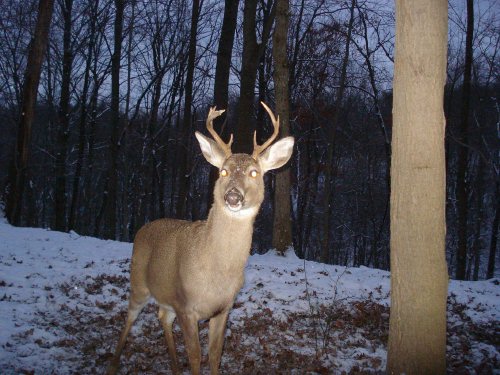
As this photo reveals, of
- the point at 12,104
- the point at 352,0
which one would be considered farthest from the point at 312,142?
the point at 12,104

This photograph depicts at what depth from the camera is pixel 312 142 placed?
2845cm

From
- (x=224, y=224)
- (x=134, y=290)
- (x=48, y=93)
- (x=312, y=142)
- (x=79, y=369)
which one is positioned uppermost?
(x=48, y=93)

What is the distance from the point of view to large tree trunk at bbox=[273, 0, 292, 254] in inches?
456

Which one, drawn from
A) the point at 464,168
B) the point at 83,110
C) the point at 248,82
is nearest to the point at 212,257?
the point at 248,82

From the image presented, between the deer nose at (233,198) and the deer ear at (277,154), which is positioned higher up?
the deer ear at (277,154)

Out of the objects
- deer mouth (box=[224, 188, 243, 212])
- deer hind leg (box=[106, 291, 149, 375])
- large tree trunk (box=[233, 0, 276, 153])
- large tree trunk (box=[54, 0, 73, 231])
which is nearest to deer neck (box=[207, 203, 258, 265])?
deer mouth (box=[224, 188, 243, 212])

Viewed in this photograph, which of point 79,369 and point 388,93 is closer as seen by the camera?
point 79,369

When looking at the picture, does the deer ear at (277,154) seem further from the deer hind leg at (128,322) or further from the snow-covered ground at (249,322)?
the deer hind leg at (128,322)

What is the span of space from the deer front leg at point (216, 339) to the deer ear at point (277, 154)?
178cm

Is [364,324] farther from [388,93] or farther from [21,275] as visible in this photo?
[388,93]

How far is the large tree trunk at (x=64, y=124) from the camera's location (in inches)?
854

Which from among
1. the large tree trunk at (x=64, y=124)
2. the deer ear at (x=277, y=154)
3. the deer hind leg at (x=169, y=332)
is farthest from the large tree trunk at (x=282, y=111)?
the large tree trunk at (x=64, y=124)

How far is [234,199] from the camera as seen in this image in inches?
174

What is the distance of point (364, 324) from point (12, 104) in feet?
89.9
